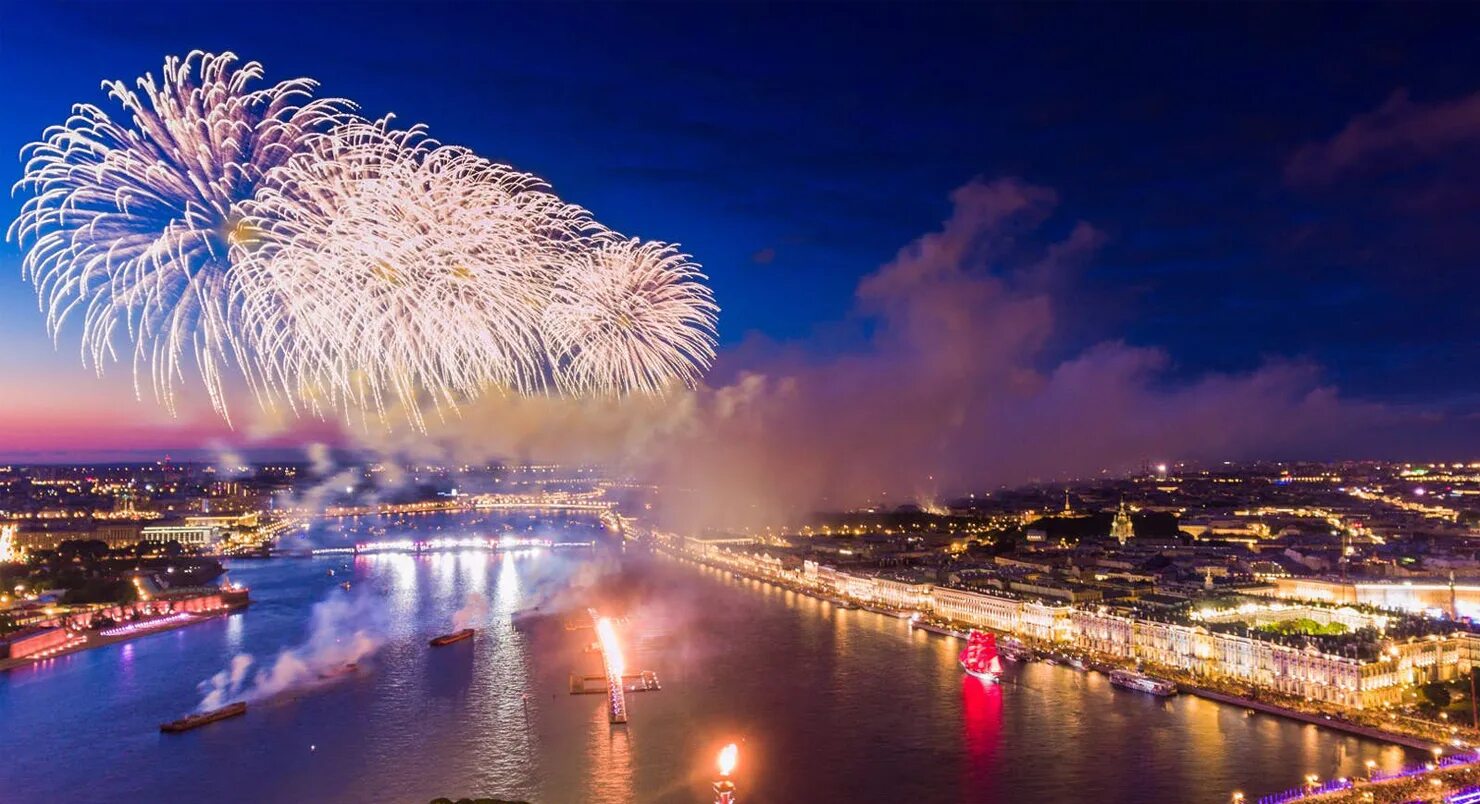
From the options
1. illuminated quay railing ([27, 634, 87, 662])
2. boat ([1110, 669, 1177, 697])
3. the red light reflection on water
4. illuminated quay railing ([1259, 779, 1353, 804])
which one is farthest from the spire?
illuminated quay railing ([27, 634, 87, 662])

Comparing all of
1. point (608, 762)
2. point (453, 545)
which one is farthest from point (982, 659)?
point (453, 545)

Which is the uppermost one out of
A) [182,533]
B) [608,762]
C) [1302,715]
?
[182,533]

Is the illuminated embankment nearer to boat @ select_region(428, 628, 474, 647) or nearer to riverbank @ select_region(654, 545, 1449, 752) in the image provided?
boat @ select_region(428, 628, 474, 647)

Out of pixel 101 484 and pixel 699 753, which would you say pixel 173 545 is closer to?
pixel 699 753

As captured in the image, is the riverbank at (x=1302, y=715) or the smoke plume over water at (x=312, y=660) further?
the smoke plume over water at (x=312, y=660)

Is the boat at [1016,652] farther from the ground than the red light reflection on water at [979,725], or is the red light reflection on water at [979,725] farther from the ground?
the boat at [1016,652]

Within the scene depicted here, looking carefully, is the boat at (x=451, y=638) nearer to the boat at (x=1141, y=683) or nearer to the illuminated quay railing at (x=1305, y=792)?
the boat at (x=1141, y=683)

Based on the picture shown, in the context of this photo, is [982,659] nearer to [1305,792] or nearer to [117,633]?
[1305,792]

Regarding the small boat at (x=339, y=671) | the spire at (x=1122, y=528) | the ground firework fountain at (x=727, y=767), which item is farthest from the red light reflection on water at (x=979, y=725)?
the spire at (x=1122, y=528)
